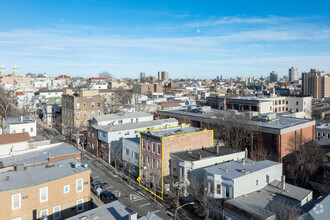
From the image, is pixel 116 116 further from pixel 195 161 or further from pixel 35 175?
pixel 35 175

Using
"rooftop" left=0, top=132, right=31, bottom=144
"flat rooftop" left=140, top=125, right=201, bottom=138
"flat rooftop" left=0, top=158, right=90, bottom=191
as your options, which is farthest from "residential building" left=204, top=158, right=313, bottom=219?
"rooftop" left=0, top=132, right=31, bottom=144

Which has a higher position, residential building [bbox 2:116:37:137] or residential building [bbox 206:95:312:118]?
residential building [bbox 206:95:312:118]

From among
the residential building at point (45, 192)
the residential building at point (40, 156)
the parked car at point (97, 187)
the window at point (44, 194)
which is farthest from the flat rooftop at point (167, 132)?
the window at point (44, 194)

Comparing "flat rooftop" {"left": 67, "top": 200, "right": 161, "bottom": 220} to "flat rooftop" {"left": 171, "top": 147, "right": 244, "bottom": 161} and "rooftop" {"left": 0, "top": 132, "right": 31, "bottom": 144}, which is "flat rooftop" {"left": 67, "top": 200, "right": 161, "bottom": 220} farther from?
"rooftop" {"left": 0, "top": 132, "right": 31, "bottom": 144}

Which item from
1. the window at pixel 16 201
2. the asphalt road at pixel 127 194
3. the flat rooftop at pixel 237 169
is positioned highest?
the flat rooftop at pixel 237 169

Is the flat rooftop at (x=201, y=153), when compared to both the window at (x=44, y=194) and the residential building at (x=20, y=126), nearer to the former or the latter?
the window at (x=44, y=194)

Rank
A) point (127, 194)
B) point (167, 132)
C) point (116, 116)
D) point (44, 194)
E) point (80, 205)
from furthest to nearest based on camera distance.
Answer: point (116, 116) → point (167, 132) → point (127, 194) → point (80, 205) → point (44, 194)

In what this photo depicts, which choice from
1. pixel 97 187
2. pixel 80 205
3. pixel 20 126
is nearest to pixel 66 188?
pixel 80 205
